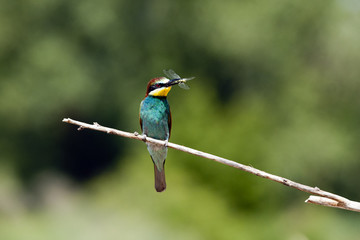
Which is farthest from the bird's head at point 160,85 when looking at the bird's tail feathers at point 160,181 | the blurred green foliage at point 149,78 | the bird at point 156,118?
the blurred green foliage at point 149,78

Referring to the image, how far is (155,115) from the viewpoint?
15.0 feet

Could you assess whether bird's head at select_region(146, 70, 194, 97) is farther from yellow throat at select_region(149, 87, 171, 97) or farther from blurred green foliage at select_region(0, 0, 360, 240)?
blurred green foliage at select_region(0, 0, 360, 240)

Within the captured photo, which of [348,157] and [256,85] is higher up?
[256,85]

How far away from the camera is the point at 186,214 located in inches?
444

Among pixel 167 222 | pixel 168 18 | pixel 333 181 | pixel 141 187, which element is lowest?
pixel 167 222

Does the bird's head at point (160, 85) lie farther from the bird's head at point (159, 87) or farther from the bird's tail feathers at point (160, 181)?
the bird's tail feathers at point (160, 181)

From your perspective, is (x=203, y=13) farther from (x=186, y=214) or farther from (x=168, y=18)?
(x=186, y=214)

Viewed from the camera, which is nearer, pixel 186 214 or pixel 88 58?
pixel 186 214

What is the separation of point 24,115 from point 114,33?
167 inches

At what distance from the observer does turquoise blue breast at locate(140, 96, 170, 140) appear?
180 inches

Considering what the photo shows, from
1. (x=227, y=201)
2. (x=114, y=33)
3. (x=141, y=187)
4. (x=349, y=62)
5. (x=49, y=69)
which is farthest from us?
(x=114, y=33)

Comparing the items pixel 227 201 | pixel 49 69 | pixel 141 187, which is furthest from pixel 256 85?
pixel 227 201

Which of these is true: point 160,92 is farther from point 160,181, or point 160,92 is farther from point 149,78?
point 149,78

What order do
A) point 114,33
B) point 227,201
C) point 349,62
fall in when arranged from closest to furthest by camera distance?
point 227,201 < point 349,62 < point 114,33
